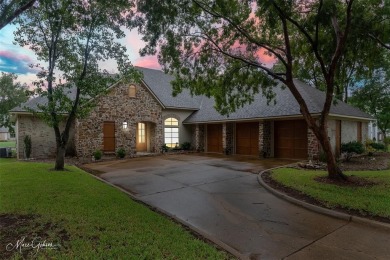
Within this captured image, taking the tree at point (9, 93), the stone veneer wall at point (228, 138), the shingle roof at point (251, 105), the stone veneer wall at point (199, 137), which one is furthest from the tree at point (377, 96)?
the tree at point (9, 93)

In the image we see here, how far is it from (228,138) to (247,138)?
1.62 m

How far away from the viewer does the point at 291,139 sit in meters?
16.5

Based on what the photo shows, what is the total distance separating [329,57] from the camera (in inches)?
420

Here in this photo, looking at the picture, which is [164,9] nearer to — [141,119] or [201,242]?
[201,242]

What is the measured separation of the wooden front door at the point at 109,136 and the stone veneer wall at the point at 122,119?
0.27m

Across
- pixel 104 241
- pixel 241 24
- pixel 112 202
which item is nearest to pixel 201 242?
pixel 104 241

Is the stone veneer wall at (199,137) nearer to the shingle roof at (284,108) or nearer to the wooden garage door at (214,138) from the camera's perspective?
the wooden garage door at (214,138)

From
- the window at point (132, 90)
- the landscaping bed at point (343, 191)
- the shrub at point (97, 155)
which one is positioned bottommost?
the landscaping bed at point (343, 191)

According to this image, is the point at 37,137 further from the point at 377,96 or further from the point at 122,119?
the point at 377,96

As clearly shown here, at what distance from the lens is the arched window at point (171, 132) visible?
22406mm

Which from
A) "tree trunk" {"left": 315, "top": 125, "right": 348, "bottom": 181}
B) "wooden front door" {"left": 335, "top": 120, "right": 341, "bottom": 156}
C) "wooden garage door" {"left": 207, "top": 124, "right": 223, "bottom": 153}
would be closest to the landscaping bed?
"tree trunk" {"left": 315, "top": 125, "right": 348, "bottom": 181}

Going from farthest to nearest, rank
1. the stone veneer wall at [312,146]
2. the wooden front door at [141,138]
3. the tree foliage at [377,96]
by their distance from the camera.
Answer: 1. the tree foliage at [377,96]
2. the wooden front door at [141,138]
3. the stone veneer wall at [312,146]

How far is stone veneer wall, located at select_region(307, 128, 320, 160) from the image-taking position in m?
14.1

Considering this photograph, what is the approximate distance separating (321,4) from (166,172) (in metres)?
9.41
